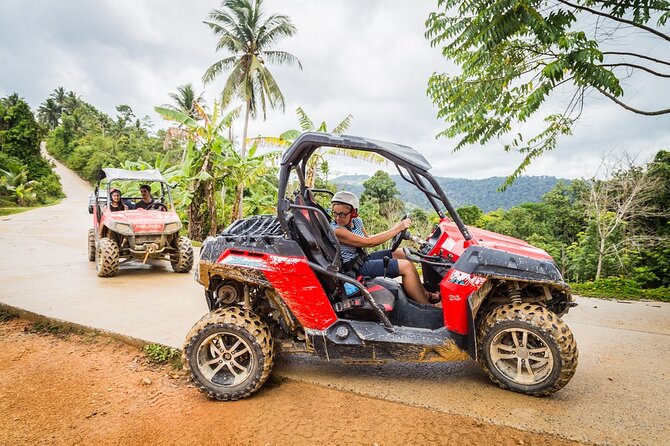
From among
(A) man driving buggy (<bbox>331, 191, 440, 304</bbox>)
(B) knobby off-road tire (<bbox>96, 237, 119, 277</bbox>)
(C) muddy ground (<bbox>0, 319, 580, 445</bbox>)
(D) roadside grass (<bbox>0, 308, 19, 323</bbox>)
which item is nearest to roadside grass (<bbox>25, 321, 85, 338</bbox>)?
(D) roadside grass (<bbox>0, 308, 19, 323</bbox>)

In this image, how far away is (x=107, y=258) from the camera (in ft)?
24.2

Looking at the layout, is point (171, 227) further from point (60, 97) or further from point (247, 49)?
point (60, 97)

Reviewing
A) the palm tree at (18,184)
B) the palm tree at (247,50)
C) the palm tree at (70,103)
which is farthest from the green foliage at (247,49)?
Result: the palm tree at (70,103)

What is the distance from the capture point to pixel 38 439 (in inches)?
103

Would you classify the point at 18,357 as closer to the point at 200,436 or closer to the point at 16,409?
the point at 16,409

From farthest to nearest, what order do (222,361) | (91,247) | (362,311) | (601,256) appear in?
1. (601,256)
2. (91,247)
3. (362,311)
4. (222,361)

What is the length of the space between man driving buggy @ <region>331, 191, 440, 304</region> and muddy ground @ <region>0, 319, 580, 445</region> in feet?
3.57

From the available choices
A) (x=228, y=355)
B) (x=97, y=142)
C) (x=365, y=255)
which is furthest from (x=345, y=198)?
(x=97, y=142)

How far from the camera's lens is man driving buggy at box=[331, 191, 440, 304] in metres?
3.47

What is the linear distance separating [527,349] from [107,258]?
718 cm

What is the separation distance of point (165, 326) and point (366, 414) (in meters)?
2.81

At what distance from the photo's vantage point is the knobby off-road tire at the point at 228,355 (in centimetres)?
312

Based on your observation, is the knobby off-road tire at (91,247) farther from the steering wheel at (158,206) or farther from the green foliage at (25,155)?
the green foliage at (25,155)

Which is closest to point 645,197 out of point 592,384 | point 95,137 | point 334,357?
point 592,384
